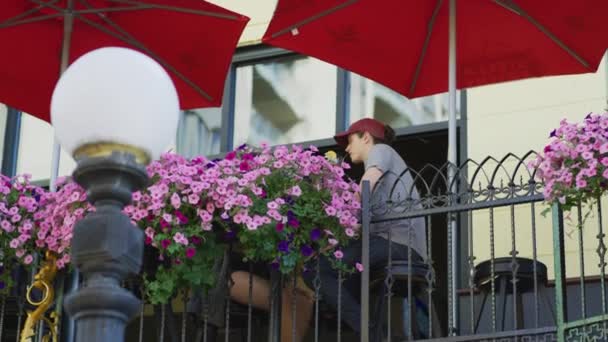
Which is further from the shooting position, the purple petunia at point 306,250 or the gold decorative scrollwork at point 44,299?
the gold decorative scrollwork at point 44,299

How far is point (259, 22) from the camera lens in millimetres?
12766

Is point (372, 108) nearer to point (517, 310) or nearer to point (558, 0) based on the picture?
point (558, 0)

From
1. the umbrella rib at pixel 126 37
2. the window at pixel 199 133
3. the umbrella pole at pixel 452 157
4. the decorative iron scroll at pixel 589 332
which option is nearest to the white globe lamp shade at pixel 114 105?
Answer: the decorative iron scroll at pixel 589 332

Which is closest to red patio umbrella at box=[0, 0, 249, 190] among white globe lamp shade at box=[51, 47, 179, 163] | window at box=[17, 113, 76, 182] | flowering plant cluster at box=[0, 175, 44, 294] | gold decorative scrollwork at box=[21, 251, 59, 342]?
flowering plant cluster at box=[0, 175, 44, 294]

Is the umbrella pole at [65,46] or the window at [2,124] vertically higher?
the window at [2,124]

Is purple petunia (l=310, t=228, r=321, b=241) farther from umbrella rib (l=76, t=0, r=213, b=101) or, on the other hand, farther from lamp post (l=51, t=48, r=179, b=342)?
lamp post (l=51, t=48, r=179, b=342)

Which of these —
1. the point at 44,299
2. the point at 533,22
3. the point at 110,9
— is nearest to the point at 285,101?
the point at 110,9

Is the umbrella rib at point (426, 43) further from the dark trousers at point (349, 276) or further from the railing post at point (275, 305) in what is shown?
the railing post at point (275, 305)

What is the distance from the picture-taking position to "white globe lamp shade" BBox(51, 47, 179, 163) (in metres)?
5.25

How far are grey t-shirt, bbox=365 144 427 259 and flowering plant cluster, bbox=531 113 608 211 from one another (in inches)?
37.6

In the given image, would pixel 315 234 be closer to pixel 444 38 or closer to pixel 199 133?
pixel 444 38

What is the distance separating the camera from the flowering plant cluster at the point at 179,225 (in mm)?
9086

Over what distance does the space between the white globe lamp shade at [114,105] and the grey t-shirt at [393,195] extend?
3916 millimetres

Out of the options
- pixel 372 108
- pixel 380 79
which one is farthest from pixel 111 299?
pixel 372 108
